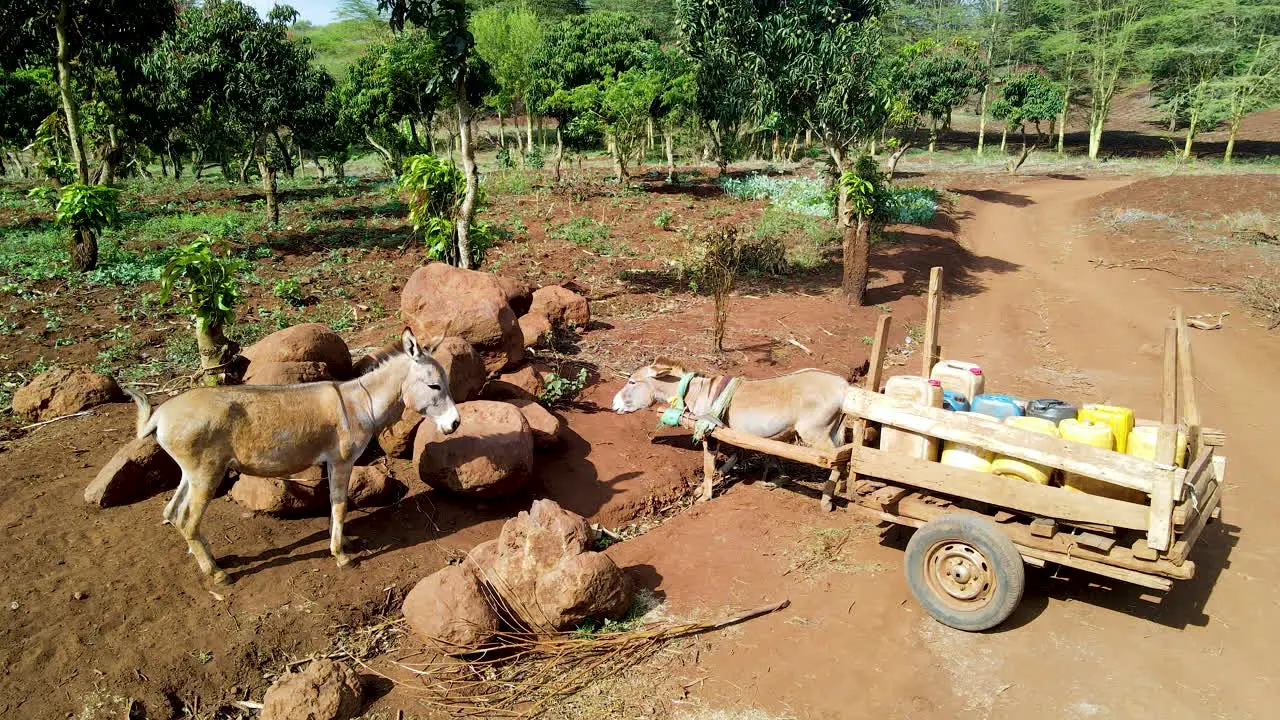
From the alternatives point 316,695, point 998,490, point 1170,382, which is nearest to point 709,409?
point 998,490

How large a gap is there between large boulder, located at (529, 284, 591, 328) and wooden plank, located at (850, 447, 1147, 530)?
5923mm

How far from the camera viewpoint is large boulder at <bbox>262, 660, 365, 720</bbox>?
450 cm

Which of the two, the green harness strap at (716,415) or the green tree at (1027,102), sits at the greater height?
the green tree at (1027,102)

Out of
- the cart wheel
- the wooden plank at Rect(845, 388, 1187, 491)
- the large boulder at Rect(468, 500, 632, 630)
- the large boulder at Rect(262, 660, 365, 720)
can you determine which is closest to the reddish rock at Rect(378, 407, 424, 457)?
the large boulder at Rect(468, 500, 632, 630)

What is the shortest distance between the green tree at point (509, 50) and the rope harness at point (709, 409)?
2571 cm

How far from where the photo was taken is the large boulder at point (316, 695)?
4.50 metres

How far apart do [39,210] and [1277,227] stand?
31246mm

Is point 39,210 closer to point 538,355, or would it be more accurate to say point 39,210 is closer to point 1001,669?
point 538,355

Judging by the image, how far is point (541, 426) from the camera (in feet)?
25.4

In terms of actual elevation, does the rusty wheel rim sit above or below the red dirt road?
above

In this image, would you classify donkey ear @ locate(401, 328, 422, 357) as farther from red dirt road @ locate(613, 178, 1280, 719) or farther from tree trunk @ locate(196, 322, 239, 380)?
red dirt road @ locate(613, 178, 1280, 719)

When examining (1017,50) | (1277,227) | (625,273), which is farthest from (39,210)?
(1017,50)

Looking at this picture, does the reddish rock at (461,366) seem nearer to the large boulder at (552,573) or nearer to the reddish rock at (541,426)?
the reddish rock at (541,426)

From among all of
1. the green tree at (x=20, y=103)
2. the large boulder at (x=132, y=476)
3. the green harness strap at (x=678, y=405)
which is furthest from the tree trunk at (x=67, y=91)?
the green tree at (x=20, y=103)
